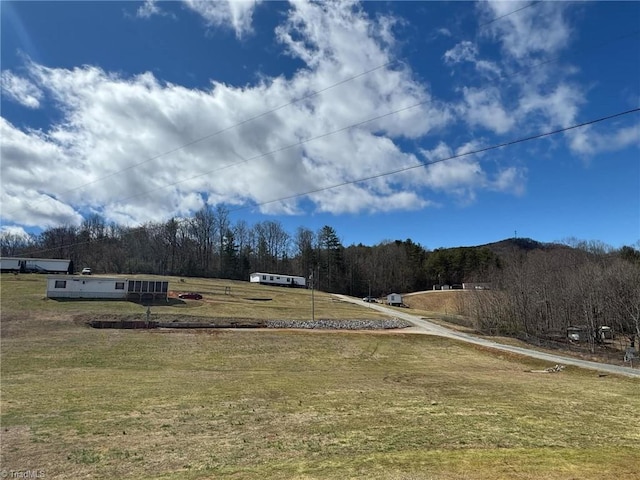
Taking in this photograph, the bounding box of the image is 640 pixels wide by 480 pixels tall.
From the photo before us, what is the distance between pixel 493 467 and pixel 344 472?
9.10ft

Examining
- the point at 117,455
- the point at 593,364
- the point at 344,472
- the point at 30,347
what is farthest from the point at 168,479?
the point at 593,364

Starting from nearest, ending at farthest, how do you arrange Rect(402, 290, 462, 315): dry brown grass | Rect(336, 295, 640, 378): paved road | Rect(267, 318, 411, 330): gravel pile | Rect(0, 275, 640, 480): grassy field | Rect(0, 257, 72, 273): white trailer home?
Rect(0, 275, 640, 480): grassy field → Rect(336, 295, 640, 378): paved road → Rect(267, 318, 411, 330): gravel pile → Rect(0, 257, 72, 273): white trailer home → Rect(402, 290, 462, 315): dry brown grass

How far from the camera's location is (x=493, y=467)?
777 cm

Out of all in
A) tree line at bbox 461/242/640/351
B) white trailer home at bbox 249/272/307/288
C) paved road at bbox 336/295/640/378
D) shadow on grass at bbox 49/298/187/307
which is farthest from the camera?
white trailer home at bbox 249/272/307/288

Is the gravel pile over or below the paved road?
over

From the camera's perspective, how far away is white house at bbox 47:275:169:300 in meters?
54.6

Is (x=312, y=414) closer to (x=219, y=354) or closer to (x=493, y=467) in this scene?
(x=493, y=467)

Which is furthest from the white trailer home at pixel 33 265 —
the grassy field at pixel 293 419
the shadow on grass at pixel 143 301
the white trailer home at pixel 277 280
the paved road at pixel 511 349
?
the paved road at pixel 511 349

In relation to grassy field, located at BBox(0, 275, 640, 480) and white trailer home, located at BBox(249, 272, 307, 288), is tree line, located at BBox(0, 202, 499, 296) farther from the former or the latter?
grassy field, located at BBox(0, 275, 640, 480)

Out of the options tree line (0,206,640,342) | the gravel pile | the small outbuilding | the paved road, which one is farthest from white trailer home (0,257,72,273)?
the small outbuilding

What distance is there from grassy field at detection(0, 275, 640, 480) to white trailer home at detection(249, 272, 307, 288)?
237 ft

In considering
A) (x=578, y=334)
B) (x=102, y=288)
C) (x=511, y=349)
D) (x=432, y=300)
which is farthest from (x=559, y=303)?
(x=102, y=288)

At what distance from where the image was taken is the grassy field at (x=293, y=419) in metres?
8.15

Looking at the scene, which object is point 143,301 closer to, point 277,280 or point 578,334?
point 277,280
